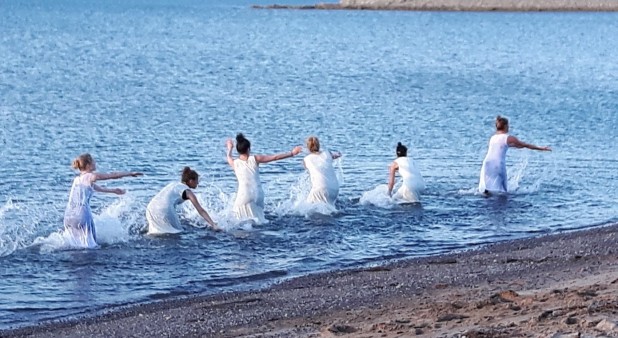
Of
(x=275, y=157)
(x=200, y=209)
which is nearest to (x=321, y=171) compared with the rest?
(x=275, y=157)

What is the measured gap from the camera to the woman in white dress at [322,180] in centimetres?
2167

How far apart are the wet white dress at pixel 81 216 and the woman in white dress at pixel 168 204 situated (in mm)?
1080

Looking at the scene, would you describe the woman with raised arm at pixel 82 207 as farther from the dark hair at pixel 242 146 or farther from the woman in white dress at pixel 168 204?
the dark hair at pixel 242 146

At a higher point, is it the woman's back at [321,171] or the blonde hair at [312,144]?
the blonde hair at [312,144]

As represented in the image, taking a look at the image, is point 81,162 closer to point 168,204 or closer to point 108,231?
point 108,231

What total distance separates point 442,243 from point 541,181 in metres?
6.45

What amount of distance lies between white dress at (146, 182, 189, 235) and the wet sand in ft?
11.1

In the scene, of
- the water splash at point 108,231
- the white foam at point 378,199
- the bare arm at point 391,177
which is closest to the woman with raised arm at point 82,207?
the water splash at point 108,231

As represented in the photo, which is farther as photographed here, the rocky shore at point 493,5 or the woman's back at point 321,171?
the rocky shore at point 493,5

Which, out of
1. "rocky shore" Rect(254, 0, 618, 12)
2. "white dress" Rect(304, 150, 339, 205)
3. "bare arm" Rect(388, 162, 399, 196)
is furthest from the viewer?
"rocky shore" Rect(254, 0, 618, 12)

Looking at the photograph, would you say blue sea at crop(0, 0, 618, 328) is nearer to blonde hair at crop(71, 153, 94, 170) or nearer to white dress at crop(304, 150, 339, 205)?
white dress at crop(304, 150, 339, 205)

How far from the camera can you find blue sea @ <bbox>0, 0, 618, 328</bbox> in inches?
705

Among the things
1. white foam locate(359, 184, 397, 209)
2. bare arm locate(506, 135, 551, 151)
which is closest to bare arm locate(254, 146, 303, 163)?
white foam locate(359, 184, 397, 209)

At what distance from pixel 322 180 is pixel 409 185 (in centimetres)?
167
